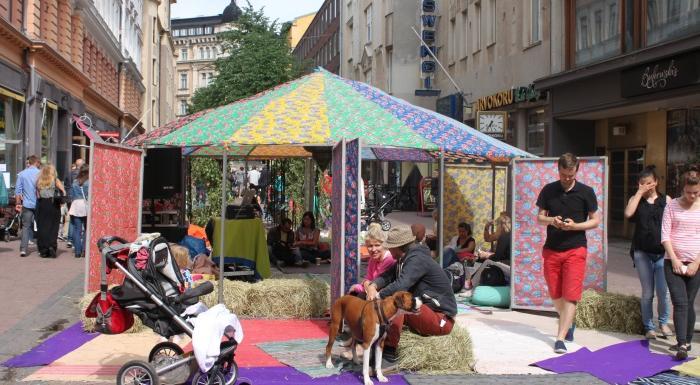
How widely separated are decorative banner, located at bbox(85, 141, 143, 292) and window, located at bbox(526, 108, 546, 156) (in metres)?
15.4

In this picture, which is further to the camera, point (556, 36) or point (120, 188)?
point (556, 36)

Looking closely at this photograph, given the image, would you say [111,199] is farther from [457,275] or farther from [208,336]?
[457,275]

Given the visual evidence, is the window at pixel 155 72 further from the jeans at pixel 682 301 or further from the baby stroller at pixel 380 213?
the jeans at pixel 682 301

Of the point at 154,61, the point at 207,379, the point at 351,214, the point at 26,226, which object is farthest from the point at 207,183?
the point at 154,61

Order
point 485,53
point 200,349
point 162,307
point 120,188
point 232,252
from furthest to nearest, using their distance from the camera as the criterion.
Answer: point 485,53, point 232,252, point 120,188, point 162,307, point 200,349

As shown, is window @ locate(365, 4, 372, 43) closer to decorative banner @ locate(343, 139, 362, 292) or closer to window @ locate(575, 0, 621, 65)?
window @ locate(575, 0, 621, 65)

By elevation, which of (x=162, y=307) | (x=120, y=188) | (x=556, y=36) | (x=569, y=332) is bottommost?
(x=569, y=332)

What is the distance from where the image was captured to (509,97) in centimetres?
2491

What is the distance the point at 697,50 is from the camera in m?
15.6

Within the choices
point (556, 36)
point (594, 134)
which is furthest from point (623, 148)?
point (556, 36)

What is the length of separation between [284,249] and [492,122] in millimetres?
7268

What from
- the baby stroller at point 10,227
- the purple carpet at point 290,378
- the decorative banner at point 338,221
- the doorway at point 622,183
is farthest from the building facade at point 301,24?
the purple carpet at point 290,378

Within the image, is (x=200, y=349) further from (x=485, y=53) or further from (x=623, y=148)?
(x=485, y=53)

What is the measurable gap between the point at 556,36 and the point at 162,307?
17903mm
